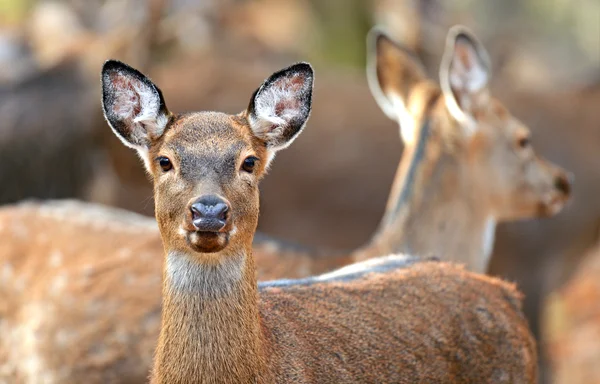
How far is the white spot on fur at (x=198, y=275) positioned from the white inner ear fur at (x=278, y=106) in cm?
56

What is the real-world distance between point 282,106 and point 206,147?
18.3 inches

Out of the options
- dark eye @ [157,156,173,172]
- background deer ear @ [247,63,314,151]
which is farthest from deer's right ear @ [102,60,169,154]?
background deer ear @ [247,63,314,151]

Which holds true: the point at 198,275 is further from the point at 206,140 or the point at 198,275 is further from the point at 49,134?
the point at 49,134

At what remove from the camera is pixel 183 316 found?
414 cm

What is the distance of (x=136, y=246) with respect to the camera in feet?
20.8

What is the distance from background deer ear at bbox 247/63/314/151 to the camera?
14.5 ft

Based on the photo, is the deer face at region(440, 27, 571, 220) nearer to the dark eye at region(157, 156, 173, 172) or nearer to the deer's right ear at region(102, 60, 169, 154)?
the deer's right ear at region(102, 60, 169, 154)

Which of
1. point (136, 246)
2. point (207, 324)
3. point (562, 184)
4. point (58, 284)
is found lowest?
point (207, 324)

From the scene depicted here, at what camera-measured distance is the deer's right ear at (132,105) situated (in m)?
4.36

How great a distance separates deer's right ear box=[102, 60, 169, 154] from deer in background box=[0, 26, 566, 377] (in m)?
1.72

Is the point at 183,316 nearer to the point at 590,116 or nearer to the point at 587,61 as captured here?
the point at 590,116

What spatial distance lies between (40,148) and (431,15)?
632 cm

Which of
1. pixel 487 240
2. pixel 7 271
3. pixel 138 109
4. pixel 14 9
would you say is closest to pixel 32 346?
pixel 7 271

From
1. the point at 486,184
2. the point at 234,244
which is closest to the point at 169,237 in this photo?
the point at 234,244
